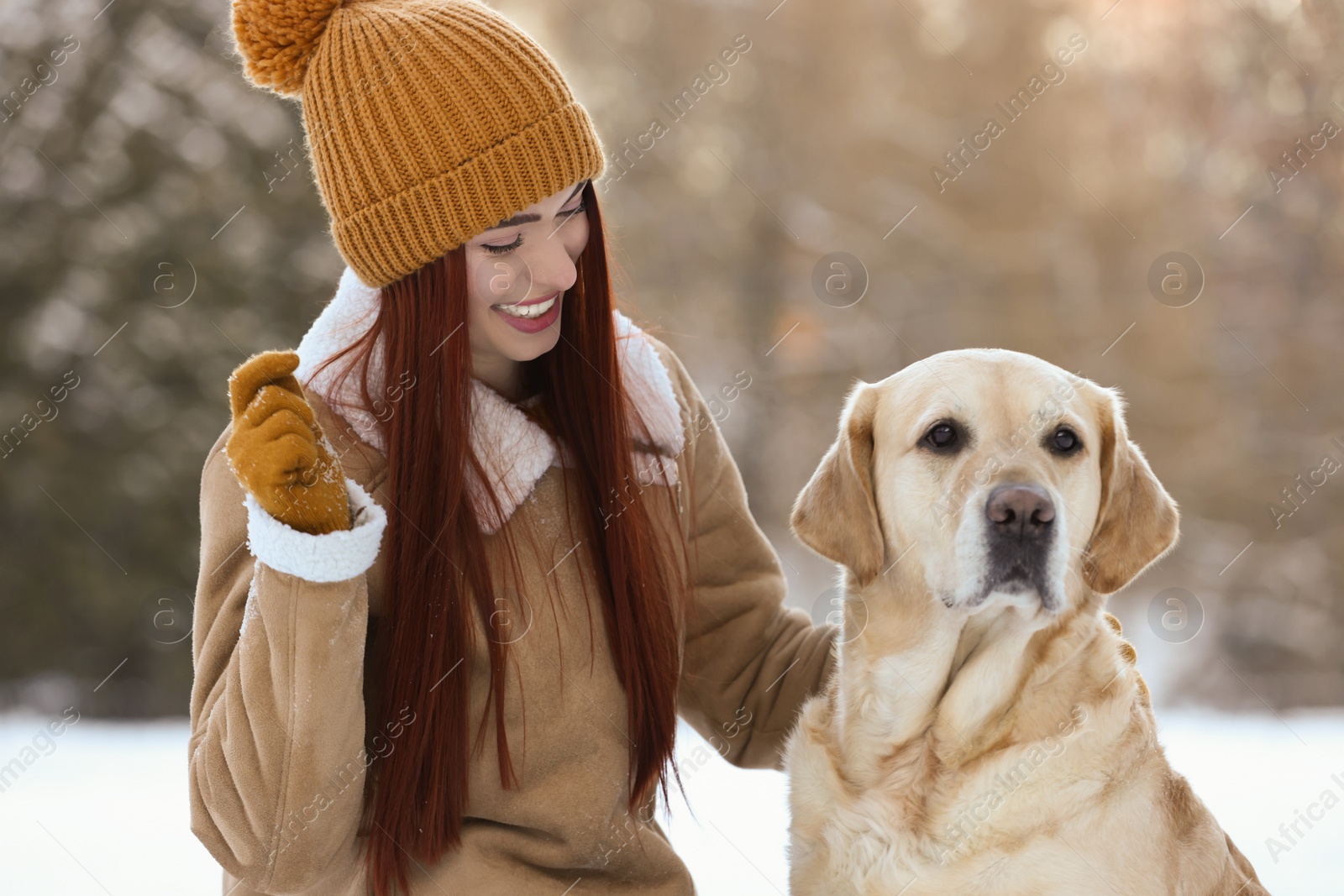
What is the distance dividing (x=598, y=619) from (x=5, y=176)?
→ 15.8 ft

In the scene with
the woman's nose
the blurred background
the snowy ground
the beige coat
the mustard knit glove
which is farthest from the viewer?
the blurred background

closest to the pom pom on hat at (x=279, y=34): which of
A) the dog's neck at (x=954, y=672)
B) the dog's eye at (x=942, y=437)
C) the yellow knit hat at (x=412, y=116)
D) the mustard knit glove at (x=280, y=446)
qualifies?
the yellow knit hat at (x=412, y=116)

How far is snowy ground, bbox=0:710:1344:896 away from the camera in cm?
299

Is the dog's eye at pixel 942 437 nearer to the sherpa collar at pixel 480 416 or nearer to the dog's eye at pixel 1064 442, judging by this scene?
the dog's eye at pixel 1064 442

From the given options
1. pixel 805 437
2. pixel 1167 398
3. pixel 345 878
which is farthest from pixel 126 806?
pixel 1167 398

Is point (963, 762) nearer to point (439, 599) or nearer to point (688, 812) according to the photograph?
point (439, 599)

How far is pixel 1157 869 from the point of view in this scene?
5.62 ft

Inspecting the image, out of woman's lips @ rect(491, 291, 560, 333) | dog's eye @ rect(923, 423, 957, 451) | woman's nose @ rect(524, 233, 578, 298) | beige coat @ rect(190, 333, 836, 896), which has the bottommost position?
beige coat @ rect(190, 333, 836, 896)

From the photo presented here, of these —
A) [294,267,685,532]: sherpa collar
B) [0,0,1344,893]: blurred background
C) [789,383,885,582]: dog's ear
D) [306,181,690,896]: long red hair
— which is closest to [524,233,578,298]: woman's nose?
[306,181,690,896]: long red hair

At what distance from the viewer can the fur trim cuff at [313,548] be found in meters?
1.61

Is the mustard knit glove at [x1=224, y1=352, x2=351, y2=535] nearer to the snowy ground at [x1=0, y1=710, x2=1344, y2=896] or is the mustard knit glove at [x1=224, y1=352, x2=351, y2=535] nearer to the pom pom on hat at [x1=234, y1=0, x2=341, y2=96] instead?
the pom pom on hat at [x1=234, y1=0, x2=341, y2=96]

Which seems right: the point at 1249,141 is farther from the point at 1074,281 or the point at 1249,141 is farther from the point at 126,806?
the point at 126,806

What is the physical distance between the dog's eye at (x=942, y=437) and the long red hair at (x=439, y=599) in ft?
1.93

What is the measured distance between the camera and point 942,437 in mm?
2029
